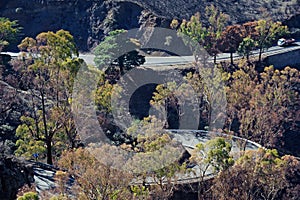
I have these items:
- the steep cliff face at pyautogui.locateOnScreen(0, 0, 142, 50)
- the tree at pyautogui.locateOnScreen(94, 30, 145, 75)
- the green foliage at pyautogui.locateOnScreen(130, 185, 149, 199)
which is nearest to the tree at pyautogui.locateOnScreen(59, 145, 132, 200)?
the green foliage at pyautogui.locateOnScreen(130, 185, 149, 199)

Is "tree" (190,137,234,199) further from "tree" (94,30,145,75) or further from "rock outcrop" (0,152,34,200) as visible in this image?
"tree" (94,30,145,75)

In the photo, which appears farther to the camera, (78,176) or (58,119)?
(58,119)

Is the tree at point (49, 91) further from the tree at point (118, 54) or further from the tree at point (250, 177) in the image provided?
the tree at point (250, 177)

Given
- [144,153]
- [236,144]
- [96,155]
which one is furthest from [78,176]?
[236,144]

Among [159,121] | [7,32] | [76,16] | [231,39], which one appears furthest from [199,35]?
[7,32]

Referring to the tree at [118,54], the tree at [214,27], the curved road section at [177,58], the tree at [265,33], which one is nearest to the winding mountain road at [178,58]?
the curved road section at [177,58]

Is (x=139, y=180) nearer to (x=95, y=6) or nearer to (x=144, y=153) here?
(x=144, y=153)
